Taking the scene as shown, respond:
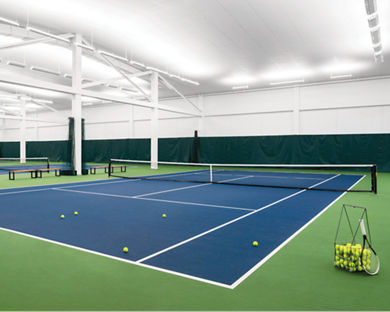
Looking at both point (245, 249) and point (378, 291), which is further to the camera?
point (245, 249)

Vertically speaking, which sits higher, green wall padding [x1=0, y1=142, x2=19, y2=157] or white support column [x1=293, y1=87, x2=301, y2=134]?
white support column [x1=293, y1=87, x2=301, y2=134]

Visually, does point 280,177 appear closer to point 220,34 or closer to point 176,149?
point 220,34

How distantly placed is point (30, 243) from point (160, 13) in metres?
9.72

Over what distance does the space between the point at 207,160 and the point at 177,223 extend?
20.1m

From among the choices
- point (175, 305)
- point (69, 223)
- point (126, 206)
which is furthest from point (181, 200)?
point (175, 305)

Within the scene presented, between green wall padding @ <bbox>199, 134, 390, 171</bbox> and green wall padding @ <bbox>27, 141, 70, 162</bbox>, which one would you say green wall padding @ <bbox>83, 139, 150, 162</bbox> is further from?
green wall padding @ <bbox>199, 134, 390, 171</bbox>

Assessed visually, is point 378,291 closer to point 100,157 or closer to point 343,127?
point 343,127

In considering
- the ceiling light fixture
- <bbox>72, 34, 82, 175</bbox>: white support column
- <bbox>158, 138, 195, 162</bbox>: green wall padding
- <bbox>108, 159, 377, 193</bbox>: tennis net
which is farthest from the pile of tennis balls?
<bbox>158, 138, 195, 162</bbox>: green wall padding

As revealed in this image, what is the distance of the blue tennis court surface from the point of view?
398 centimetres

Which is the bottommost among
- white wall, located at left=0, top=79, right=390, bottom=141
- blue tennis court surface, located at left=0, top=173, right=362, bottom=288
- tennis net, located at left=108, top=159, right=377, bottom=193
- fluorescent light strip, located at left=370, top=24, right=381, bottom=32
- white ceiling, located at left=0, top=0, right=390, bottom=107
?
blue tennis court surface, located at left=0, top=173, right=362, bottom=288

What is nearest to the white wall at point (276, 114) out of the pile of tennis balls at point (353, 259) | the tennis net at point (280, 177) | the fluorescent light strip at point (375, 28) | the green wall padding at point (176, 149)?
the green wall padding at point (176, 149)

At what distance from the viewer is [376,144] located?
784 inches

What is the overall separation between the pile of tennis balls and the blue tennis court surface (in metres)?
0.85

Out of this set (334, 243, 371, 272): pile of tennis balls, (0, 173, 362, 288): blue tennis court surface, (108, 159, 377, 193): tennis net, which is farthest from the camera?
(108, 159, 377, 193): tennis net
